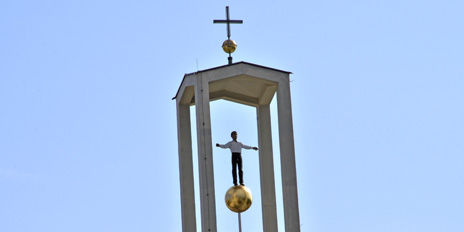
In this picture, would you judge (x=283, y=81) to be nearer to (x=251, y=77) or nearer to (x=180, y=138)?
(x=251, y=77)

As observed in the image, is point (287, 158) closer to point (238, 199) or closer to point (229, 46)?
point (238, 199)

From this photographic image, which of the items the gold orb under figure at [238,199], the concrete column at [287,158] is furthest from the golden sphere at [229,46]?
the gold orb under figure at [238,199]

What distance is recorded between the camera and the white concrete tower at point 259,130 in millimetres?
31969

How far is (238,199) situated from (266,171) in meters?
2.91

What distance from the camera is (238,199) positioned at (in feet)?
103

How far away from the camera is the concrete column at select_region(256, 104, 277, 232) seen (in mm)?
33812

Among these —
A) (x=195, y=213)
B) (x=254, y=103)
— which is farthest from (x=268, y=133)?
(x=195, y=213)

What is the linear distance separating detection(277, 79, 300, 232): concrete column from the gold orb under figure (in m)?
1.12

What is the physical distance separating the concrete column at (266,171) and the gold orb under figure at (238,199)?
7.71ft

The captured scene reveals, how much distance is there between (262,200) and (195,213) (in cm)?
190

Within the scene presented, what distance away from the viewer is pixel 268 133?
34.5 meters

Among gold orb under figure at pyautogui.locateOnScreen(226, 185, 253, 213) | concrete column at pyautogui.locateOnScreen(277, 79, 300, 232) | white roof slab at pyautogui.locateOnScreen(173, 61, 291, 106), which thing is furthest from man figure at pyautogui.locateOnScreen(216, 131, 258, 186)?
white roof slab at pyautogui.locateOnScreen(173, 61, 291, 106)

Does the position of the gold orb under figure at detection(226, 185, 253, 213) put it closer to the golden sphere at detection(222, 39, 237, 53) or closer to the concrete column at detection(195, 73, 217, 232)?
the concrete column at detection(195, 73, 217, 232)

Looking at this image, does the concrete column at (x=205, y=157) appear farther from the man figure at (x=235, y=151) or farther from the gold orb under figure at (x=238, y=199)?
the man figure at (x=235, y=151)
